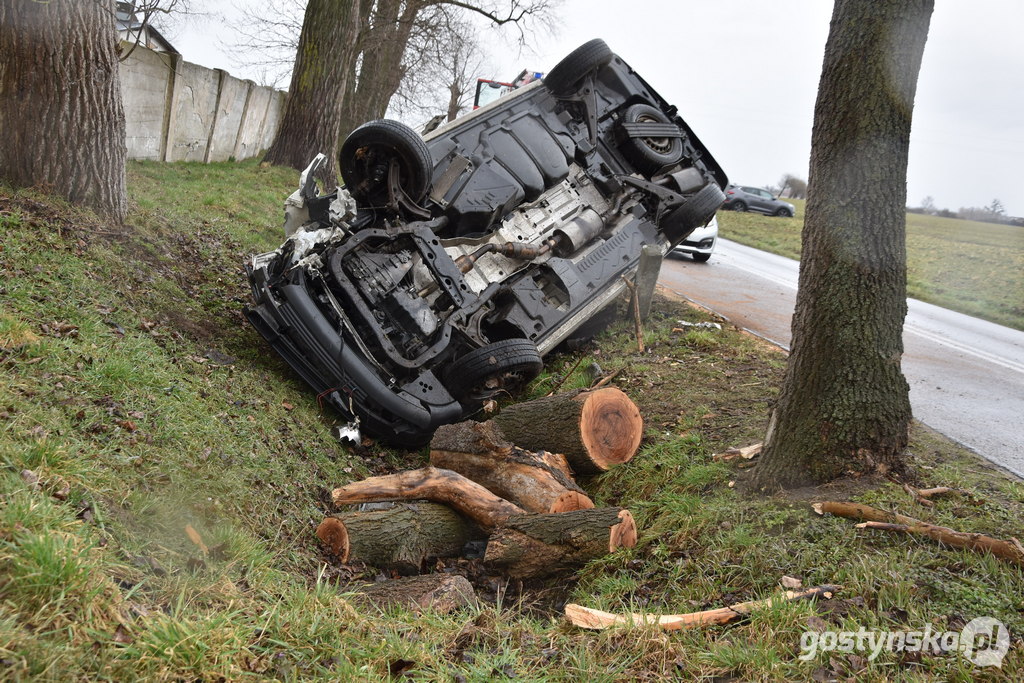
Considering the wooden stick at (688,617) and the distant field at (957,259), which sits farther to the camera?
the distant field at (957,259)

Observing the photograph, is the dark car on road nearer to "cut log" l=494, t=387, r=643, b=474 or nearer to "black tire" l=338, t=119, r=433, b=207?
"black tire" l=338, t=119, r=433, b=207

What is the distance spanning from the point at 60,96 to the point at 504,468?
498cm

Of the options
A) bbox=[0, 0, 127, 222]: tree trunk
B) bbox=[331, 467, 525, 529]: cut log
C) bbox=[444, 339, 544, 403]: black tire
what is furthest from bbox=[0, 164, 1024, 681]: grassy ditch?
bbox=[444, 339, 544, 403]: black tire

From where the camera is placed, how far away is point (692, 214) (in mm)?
8164

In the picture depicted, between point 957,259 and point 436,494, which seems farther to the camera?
point 957,259

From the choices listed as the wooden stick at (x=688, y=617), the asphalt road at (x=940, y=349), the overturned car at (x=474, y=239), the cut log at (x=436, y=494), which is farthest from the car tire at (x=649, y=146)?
the wooden stick at (x=688, y=617)

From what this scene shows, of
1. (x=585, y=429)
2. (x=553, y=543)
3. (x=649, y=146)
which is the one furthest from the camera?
(x=649, y=146)

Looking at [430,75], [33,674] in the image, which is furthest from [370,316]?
[430,75]

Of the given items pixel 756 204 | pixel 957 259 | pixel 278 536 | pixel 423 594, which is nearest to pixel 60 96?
pixel 278 536

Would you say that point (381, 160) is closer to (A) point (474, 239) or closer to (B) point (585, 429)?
(A) point (474, 239)

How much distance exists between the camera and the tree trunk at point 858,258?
406cm

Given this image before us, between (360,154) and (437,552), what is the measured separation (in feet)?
12.1

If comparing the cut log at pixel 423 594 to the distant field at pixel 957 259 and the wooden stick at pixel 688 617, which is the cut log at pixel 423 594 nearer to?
the wooden stick at pixel 688 617

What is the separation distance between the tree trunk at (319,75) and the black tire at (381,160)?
272 inches
